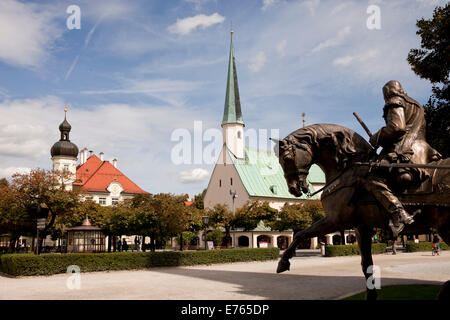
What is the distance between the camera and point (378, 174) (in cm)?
637

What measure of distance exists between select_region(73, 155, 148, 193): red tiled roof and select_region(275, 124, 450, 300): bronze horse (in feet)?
232

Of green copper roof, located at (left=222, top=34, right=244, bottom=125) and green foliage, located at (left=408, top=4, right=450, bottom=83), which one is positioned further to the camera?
green copper roof, located at (left=222, top=34, right=244, bottom=125)

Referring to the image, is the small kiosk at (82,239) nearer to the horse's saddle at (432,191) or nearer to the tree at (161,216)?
the tree at (161,216)

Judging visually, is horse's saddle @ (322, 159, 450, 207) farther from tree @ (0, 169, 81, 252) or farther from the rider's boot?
tree @ (0, 169, 81, 252)

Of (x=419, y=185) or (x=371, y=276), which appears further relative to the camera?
(x=371, y=276)

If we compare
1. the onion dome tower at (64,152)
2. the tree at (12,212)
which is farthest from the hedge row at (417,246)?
the onion dome tower at (64,152)

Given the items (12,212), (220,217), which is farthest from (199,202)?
(12,212)

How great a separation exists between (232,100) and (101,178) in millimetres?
29972

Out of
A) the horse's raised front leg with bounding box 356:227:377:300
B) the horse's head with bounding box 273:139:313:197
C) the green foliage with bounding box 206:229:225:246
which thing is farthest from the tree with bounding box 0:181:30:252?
the horse's raised front leg with bounding box 356:227:377:300

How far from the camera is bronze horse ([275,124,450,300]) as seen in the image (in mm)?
6453

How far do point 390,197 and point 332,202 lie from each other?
980 millimetres

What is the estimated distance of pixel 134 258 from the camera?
23641mm
